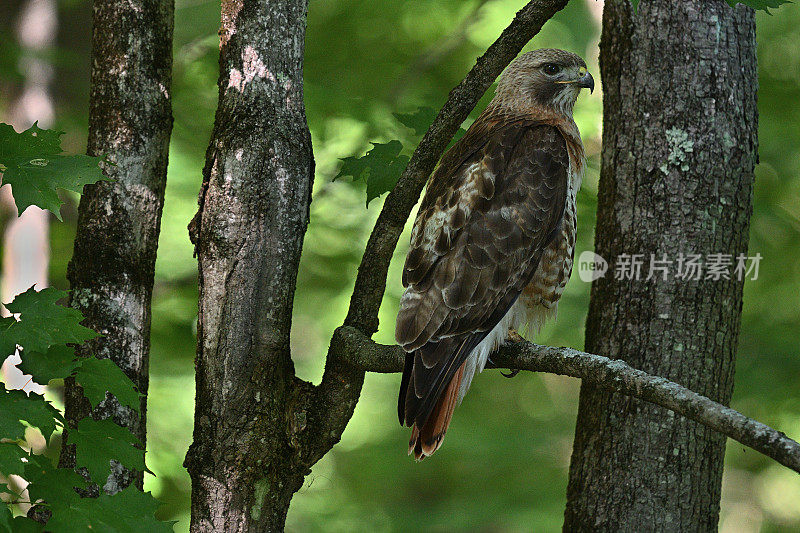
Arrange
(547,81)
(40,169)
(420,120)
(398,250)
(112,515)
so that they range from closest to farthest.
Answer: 1. (112,515)
2. (40,169)
3. (420,120)
4. (547,81)
5. (398,250)

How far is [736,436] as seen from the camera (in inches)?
71.2

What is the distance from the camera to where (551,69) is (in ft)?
12.0

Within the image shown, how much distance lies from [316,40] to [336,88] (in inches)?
50.5

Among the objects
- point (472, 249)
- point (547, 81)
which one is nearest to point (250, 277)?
point (472, 249)

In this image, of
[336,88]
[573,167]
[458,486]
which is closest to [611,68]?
[573,167]

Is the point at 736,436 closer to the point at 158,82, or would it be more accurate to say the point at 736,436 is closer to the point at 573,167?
the point at 573,167

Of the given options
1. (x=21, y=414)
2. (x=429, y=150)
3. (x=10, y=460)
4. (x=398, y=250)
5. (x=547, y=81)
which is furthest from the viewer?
(x=398, y=250)

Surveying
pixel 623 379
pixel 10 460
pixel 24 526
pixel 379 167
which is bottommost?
pixel 24 526

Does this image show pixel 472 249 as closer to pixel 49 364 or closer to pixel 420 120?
pixel 420 120

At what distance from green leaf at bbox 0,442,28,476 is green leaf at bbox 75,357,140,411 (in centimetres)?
29

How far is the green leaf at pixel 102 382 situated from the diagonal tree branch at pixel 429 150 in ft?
2.75

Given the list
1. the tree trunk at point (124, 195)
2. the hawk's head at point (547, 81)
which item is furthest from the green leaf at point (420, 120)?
the tree trunk at point (124, 195)

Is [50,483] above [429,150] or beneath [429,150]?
beneath

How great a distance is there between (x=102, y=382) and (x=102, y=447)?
0.74 feet
